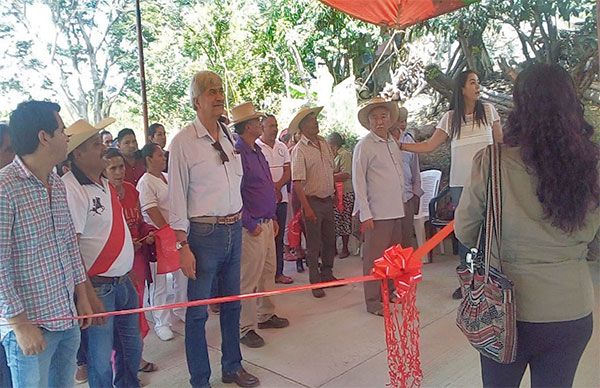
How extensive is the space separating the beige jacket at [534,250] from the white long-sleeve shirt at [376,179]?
235cm

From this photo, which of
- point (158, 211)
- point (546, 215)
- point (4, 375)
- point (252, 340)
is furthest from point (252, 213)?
point (546, 215)

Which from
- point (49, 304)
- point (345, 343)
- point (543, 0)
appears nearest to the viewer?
point (49, 304)

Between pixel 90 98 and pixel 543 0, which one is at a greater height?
pixel 543 0

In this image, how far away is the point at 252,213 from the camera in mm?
3590

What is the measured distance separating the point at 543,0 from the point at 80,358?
753cm

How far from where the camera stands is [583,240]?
1.66 metres

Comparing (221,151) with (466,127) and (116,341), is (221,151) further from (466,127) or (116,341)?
(466,127)

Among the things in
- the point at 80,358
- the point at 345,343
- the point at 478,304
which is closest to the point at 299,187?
the point at 345,343

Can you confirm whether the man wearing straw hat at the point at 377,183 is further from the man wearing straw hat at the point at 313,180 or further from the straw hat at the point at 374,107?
the man wearing straw hat at the point at 313,180

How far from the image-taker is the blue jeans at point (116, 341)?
95.1 inches

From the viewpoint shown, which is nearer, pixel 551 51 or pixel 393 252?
pixel 393 252

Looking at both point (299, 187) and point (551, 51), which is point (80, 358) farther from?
point (551, 51)

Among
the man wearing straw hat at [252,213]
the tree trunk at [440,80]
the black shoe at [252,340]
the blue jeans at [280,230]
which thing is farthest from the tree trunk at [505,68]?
the black shoe at [252,340]

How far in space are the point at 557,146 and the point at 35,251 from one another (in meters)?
1.76
